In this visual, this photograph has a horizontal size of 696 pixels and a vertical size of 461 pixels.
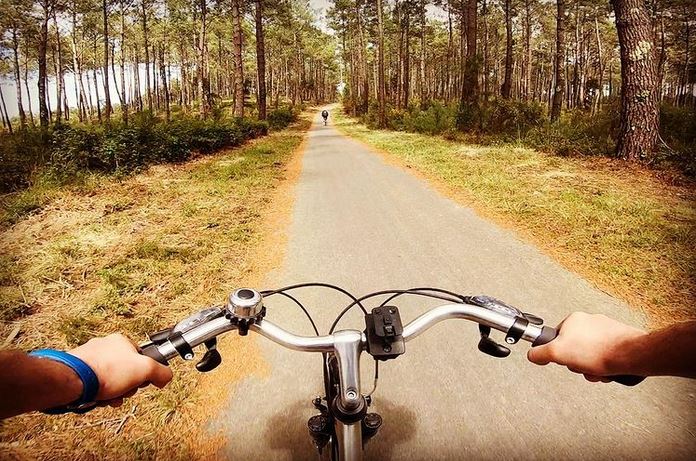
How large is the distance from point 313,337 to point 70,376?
70 centimetres

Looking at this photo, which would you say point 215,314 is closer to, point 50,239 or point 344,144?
point 50,239

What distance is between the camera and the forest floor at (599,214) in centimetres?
420

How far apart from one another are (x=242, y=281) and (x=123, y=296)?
4.44 ft

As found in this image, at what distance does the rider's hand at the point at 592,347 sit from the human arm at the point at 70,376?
1352mm

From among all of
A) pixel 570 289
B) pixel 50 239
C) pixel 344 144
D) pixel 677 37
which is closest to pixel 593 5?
pixel 677 37

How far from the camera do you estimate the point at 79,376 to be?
3.42 feet

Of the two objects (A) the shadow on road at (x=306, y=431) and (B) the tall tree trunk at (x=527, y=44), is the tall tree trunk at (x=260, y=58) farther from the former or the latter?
(A) the shadow on road at (x=306, y=431)

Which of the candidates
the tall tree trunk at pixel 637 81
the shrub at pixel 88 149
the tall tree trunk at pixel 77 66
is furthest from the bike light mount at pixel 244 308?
the tall tree trunk at pixel 77 66

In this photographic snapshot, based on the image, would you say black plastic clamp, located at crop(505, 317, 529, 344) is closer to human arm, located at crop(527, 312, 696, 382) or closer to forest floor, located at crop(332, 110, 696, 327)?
human arm, located at crop(527, 312, 696, 382)

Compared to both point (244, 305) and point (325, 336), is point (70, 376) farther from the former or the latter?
point (325, 336)

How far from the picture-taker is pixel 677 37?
36188 mm

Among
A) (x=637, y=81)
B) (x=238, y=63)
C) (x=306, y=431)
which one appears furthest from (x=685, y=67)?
(x=306, y=431)

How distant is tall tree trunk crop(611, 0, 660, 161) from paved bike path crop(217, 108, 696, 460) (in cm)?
588

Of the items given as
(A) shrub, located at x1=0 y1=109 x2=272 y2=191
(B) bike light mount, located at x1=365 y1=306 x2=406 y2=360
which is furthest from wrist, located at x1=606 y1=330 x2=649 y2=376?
(A) shrub, located at x1=0 y1=109 x2=272 y2=191
